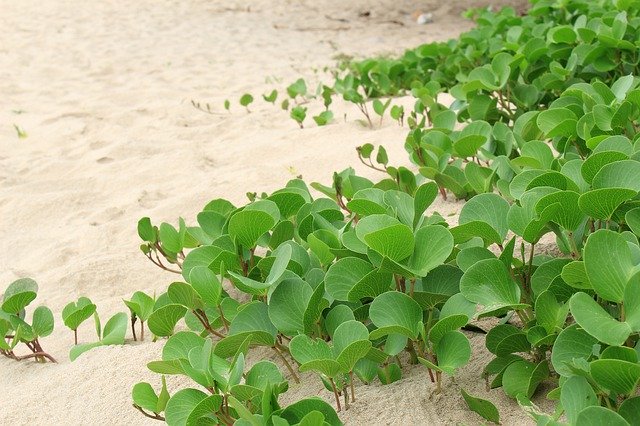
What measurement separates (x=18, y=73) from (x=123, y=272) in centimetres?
394

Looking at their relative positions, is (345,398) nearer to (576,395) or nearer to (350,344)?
(350,344)

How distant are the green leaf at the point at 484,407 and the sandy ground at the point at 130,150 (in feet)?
0.07

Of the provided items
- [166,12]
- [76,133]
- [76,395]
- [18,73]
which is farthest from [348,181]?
[166,12]

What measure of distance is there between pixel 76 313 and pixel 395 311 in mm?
843

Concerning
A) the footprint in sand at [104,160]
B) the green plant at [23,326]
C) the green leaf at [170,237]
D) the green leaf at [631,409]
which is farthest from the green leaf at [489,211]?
the footprint in sand at [104,160]

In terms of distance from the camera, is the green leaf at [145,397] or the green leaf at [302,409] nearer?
the green leaf at [302,409]

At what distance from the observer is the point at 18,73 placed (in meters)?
5.64

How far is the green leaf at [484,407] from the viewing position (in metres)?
1.23

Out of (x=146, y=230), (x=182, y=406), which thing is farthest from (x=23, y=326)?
(x=182, y=406)

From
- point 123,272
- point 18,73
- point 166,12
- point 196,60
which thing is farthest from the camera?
point 166,12

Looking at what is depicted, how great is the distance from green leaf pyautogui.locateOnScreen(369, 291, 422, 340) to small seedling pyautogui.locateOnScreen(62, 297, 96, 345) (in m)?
0.80

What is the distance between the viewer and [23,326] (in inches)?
71.2

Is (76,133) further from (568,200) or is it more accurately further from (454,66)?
(568,200)

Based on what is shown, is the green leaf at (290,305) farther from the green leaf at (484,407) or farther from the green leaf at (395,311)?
the green leaf at (484,407)
